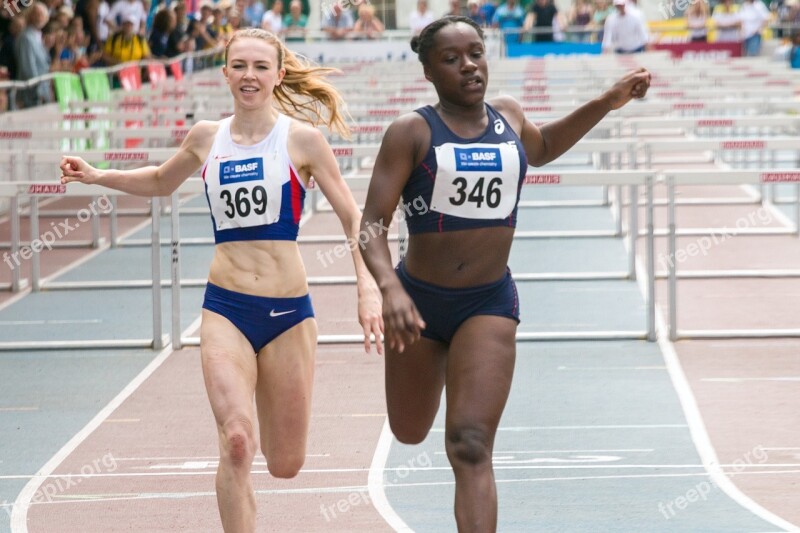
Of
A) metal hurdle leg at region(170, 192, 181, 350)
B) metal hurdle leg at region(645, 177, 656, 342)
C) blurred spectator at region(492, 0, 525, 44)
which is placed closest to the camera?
metal hurdle leg at region(645, 177, 656, 342)

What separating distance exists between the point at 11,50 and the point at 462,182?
17453 mm

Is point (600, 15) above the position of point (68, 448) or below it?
above

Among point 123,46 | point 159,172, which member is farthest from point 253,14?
point 159,172

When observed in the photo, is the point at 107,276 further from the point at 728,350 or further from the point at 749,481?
the point at 749,481

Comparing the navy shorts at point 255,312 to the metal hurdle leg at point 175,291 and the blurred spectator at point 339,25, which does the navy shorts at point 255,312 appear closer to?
the metal hurdle leg at point 175,291

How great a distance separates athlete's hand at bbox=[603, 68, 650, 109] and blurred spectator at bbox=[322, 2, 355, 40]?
29.8 metres

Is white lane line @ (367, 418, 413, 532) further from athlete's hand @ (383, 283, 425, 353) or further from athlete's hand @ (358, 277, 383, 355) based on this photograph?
athlete's hand @ (383, 283, 425, 353)

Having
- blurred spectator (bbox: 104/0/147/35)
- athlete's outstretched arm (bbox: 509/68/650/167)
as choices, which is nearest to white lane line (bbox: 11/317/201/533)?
athlete's outstretched arm (bbox: 509/68/650/167)

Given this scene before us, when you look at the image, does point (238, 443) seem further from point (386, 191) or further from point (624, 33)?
point (624, 33)

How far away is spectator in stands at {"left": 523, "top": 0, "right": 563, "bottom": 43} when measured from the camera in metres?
39.8

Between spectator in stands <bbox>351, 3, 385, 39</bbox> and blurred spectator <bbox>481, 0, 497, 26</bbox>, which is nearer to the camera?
spectator in stands <bbox>351, 3, 385, 39</bbox>

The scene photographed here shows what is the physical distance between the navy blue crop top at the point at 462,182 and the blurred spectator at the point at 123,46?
22.6m

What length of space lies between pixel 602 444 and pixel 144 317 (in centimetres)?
562

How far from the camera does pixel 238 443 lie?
18.1ft
